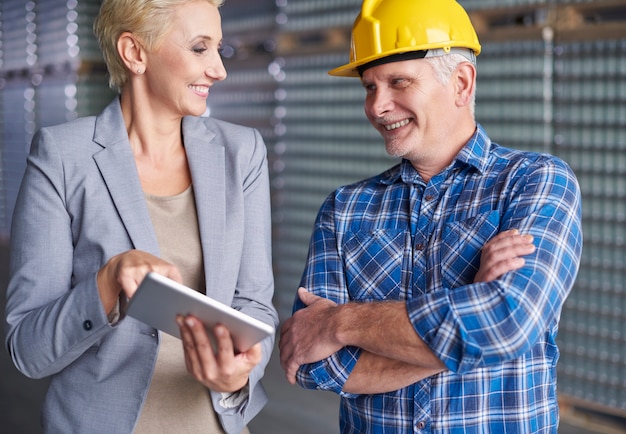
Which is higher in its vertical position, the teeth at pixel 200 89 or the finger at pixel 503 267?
the teeth at pixel 200 89

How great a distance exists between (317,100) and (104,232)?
4.27 metres

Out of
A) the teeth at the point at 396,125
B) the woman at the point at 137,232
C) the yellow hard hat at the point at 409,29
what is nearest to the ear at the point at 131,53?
the woman at the point at 137,232

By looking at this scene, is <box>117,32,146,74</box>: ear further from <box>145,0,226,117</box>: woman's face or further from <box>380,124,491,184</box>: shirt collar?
<box>380,124,491,184</box>: shirt collar

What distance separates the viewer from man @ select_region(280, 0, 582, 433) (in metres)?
1.81

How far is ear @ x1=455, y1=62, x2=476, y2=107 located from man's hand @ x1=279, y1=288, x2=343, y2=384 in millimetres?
742

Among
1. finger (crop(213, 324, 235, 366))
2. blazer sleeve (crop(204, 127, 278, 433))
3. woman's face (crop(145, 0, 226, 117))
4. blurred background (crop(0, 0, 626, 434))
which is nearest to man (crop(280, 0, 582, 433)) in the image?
blazer sleeve (crop(204, 127, 278, 433))

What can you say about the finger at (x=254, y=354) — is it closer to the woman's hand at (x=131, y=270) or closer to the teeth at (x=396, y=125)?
the woman's hand at (x=131, y=270)

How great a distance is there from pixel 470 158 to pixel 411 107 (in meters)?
0.23

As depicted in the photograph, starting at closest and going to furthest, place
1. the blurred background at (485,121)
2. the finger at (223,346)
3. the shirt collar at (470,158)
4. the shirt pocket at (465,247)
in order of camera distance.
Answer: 1. the finger at (223,346)
2. the shirt pocket at (465,247)
3. the shirt collar at (470,158)
4. the blurred background at (485,121)

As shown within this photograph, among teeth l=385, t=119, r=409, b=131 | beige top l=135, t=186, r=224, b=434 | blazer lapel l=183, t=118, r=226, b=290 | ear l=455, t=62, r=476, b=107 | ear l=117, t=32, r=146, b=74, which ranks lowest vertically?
beige top l=135, t=186, r=224, b=434

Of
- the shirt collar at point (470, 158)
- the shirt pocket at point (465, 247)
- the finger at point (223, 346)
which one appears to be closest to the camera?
the finger at point (223, 346)

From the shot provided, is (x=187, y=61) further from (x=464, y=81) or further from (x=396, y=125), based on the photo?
(x=464, y=81)

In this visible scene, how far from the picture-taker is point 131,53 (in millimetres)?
2154

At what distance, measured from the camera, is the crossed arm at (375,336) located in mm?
1846
